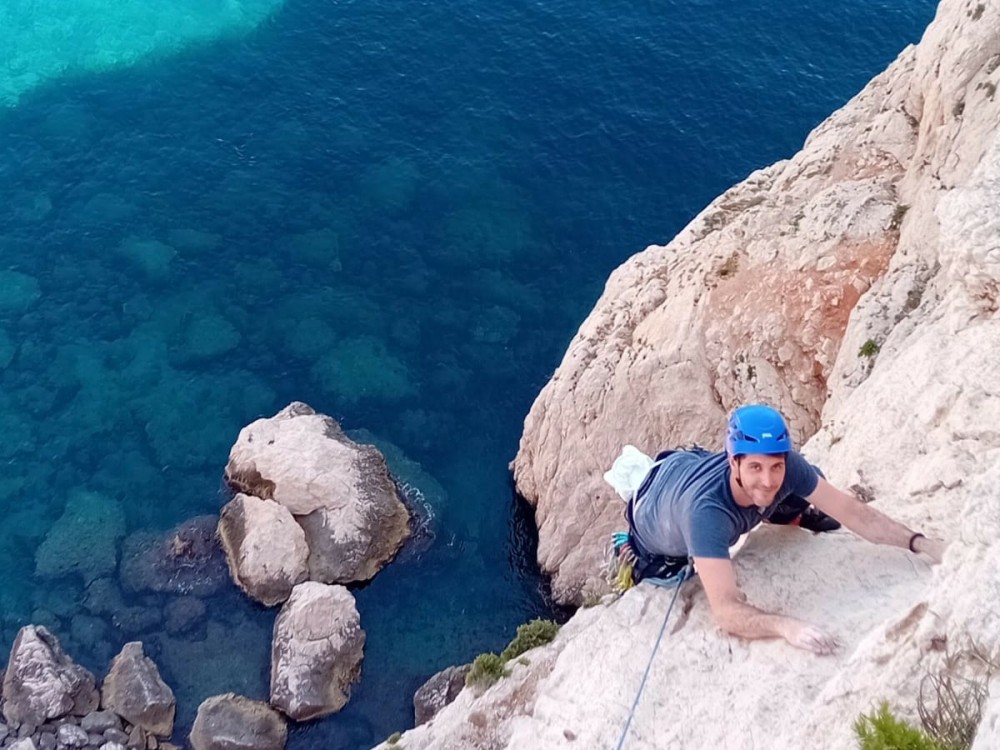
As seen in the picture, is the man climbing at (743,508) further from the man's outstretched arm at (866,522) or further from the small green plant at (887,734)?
the small green plant at (887,734)

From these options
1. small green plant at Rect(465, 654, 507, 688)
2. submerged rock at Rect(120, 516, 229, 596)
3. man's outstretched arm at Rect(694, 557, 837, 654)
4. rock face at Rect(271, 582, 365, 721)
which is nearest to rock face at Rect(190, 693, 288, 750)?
rock face at Rect(271, 582, 365, 721)

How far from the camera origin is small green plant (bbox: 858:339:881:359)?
2105 cm

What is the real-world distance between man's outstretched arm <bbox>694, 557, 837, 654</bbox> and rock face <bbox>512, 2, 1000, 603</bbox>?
9229 mm

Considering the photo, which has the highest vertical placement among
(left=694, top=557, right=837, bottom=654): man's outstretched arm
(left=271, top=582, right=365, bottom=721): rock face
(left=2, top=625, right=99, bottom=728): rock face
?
(left=694, top=557, right=837, bottom=654): man's outstretched arm

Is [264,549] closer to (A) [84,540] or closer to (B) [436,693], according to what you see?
(A) [84,540]

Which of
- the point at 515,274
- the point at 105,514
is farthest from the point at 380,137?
the point at 105,514

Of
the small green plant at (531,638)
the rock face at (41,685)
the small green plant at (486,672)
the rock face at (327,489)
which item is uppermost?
the small green plant at (486,672)

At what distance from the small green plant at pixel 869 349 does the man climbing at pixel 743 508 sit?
9.98 meters

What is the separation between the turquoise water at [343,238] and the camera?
3189 cm

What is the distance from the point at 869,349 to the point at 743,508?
11.8m

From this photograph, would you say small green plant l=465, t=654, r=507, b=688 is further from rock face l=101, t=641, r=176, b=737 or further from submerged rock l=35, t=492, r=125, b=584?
submerged rock l=35, t=492, r=125, b=584

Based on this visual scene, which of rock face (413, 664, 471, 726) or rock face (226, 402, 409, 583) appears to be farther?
rock face (226, 402, 409, 583)

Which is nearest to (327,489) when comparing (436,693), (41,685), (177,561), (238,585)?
(238,585)

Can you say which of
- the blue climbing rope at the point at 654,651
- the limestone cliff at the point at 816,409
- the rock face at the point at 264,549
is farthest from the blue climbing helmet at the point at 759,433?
the rock face at the point at 264,549
